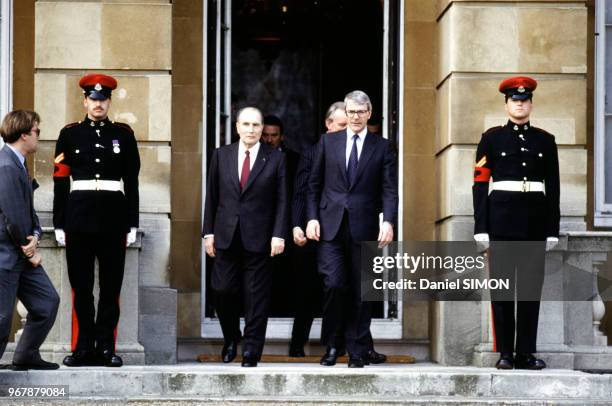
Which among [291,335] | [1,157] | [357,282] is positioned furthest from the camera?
[291,335]

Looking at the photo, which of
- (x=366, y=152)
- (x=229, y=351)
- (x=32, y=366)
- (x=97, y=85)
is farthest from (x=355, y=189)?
(x=32, y=366)

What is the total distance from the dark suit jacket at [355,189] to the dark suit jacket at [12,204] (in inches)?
89.8

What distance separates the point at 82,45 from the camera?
42.1ft

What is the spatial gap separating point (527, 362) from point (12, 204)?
412 cm

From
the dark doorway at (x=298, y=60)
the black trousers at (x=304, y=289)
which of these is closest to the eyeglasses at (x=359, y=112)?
the black trousers at (x=304, y=289)

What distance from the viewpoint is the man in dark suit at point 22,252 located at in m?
10.8

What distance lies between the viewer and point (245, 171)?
12.2m

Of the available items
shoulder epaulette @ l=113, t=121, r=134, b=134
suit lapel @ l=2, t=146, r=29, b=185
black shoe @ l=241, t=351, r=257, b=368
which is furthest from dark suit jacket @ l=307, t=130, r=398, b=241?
suit lapel @ l=2, t=146, r=29, b=185

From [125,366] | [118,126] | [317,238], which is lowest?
[125,366]

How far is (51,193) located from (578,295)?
4377 mm

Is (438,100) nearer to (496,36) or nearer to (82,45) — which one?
(496,36)

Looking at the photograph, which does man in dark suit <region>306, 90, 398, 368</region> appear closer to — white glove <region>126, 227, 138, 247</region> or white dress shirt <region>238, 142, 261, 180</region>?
white dress shirt <region>238, 142, 261, 180</region>

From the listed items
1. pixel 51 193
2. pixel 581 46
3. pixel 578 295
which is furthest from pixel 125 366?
pixel 581 46

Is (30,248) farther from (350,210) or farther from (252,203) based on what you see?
(350,210)
